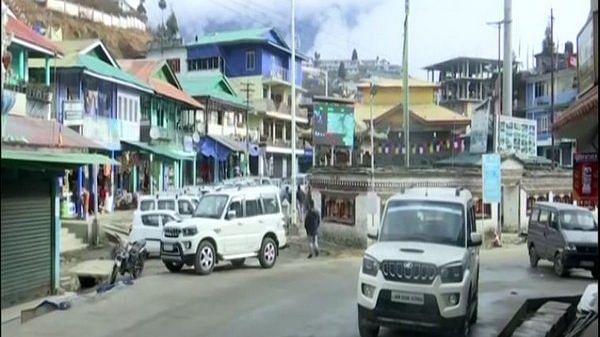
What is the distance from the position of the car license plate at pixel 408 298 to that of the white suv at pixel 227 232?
30.1 feet

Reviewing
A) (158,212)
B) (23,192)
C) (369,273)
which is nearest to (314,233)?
(158,212)

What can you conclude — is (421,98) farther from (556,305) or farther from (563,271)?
(556,305)

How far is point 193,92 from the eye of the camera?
171 feet

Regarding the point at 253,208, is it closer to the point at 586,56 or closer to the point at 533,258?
the point at 533,258

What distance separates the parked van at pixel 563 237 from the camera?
18.5 meters

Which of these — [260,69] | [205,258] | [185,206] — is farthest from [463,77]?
[205,258]

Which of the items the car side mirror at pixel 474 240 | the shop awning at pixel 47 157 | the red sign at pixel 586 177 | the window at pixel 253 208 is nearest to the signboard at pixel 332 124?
the window at pixel 253 208

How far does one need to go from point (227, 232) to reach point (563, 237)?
367 inches

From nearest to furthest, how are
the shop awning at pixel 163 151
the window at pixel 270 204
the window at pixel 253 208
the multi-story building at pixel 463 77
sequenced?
the window at pixel 253 208, the window at pixel 270 204, the shop awning at pixel 163 151, the multi-story building at pixel 463 77

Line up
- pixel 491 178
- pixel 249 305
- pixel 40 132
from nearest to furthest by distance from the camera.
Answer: pixel 249 305, pixel 40 132, pixel 491 178

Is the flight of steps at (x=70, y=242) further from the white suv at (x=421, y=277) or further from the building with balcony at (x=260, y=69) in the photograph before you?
the building with balcony at (x=260, y=69)

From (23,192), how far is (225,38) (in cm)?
5460

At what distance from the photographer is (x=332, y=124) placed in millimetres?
31062

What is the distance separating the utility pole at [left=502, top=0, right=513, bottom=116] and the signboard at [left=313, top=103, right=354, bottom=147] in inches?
421
